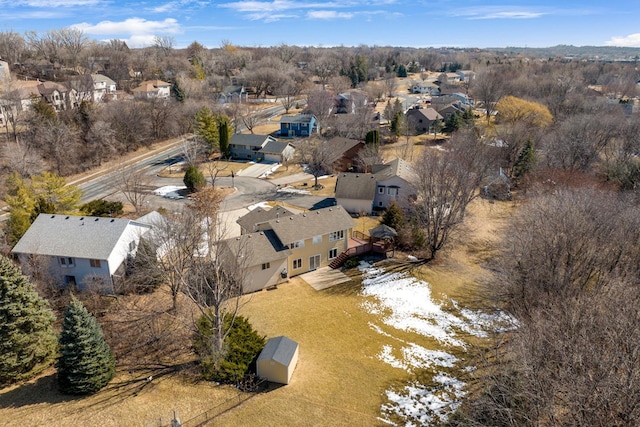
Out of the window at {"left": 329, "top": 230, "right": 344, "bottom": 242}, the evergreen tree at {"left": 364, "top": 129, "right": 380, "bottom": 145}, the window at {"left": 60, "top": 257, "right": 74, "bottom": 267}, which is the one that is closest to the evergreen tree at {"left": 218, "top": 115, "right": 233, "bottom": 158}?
the evergreen tree at {"left": 364, "top": 129, "right": 380, "bottom": 145}

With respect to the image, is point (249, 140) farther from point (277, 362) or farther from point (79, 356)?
point (277, 362)

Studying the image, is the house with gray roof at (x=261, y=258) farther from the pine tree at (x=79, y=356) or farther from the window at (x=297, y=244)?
the pine tree at (x=79, y=356)

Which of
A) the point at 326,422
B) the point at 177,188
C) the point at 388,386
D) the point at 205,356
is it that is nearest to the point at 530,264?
the point at 388,386

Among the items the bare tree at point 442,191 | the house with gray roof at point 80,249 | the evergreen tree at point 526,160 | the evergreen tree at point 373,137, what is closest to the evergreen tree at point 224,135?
the evergreen tree at point 373,137

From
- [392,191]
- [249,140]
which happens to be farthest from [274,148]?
[392,191]

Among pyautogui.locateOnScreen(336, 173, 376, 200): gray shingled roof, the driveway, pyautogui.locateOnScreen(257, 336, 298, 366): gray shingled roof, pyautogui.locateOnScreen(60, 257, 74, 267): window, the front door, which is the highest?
pyautogui.locateOnScreen(336, 173, 376, 200): gray shingled roof

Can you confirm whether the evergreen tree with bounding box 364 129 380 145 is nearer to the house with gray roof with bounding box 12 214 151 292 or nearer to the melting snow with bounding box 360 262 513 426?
the melting snow with bounding box 360 262 513 426

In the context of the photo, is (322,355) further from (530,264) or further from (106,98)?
(106,98)
